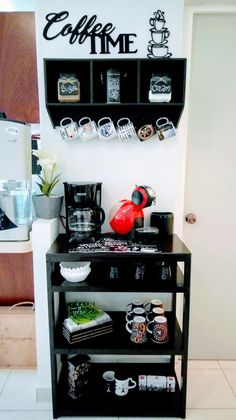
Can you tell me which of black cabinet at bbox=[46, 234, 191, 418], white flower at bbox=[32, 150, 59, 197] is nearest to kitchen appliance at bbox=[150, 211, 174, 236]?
black cabinet at bbox=[46, 234, 191, 418]

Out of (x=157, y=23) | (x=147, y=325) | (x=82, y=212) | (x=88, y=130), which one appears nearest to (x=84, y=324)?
(x=147, y=325)

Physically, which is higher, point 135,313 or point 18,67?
point 18,67

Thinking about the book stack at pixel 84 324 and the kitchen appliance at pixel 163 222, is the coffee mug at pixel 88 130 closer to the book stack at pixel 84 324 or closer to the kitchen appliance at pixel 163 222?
the kitchen appliance at pixel 163 222

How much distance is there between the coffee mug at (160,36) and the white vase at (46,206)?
3.21ft

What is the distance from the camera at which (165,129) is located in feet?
5.66

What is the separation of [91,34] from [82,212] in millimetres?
938

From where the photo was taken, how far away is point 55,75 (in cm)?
168

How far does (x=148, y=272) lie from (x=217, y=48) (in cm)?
134

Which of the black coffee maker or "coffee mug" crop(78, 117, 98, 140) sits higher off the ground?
"coffee mug" crop(78, 117, 98, 140)

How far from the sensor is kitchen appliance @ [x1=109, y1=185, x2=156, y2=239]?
5.30ft

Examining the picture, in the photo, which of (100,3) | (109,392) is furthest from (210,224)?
(100,3)

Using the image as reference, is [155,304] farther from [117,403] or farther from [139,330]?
[117,403]

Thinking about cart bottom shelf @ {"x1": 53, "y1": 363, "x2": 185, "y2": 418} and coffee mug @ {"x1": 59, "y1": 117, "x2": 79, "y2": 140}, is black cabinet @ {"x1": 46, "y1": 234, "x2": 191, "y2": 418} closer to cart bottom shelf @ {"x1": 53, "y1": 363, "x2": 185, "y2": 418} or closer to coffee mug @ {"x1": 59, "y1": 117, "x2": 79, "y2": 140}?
cart bottom shelf @ {"x1": 53, "y1": 363, "x2": 185, "y2": 418}

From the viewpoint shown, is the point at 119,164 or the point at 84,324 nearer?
the point at 84,324
